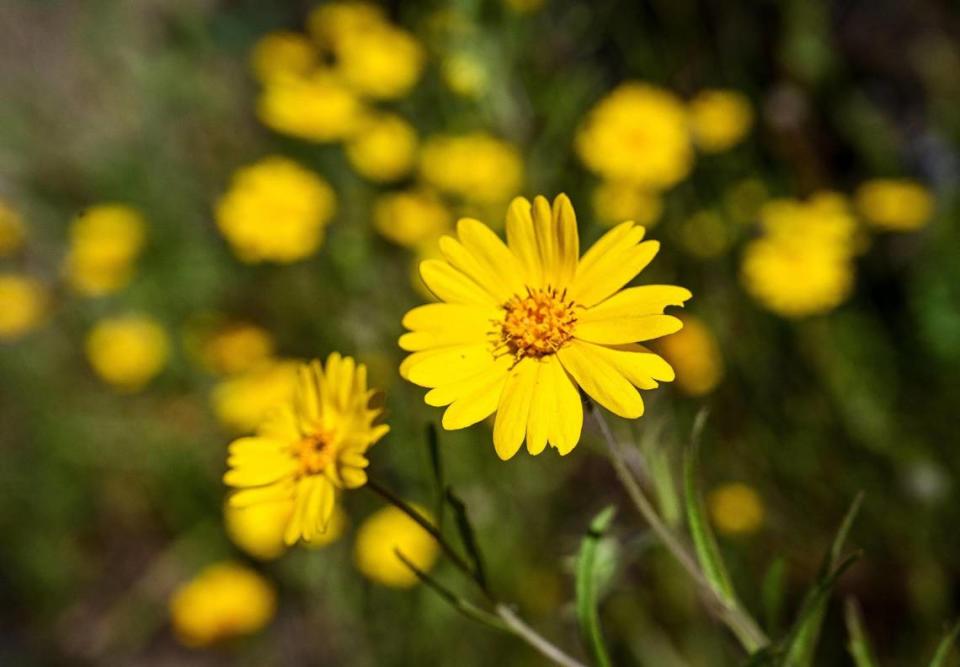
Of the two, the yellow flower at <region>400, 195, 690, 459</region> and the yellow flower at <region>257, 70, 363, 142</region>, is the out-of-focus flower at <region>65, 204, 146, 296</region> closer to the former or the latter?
the yellow flower at <region>257, 70, 363, 142</region>

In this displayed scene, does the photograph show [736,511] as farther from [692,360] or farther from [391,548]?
[391,548]

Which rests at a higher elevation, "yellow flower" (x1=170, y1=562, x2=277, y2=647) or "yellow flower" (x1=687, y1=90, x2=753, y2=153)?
"yellow flower" (x1=687, y1=90, x2=753, y2=153)

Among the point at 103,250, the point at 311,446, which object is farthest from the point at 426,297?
the point at 311,446

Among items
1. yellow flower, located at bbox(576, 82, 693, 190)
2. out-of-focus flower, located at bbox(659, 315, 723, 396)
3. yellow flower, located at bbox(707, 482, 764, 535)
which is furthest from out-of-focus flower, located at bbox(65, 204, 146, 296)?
yellow flower, located at bbox(707, 482, 764, 535)

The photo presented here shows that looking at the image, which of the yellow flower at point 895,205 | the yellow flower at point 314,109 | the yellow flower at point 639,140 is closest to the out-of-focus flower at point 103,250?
the yellow flower at point 314,109

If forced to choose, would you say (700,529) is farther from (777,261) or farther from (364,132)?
(364,132)

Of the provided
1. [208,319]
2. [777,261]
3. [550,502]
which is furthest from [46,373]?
[777,261]
